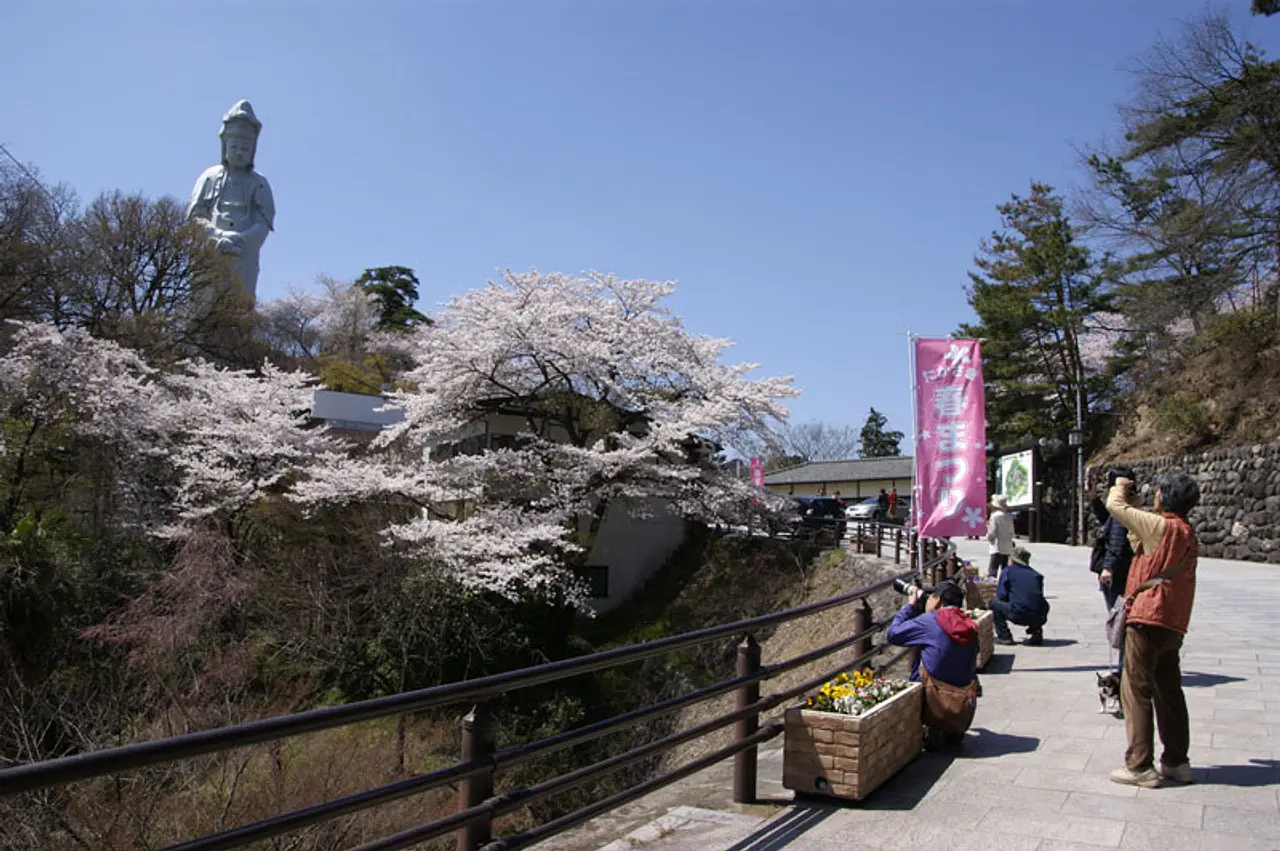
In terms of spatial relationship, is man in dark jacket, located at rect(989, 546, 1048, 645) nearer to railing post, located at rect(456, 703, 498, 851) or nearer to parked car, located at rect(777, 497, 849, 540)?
railing post, located at rect(456, 703, 498, 851)

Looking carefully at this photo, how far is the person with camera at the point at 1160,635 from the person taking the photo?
472 cm

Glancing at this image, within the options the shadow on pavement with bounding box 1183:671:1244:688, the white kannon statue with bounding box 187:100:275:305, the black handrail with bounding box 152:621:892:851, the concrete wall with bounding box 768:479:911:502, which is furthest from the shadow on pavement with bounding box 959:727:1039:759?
the concrete wall with bounding box 768:479:911:502

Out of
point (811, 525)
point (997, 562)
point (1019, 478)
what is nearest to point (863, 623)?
point (997, 562)

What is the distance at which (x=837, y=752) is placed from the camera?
4492 millimetres

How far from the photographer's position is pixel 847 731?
4453 millimetres

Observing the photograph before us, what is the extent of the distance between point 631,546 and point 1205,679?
58.8 ft

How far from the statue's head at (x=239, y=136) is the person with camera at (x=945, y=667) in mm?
49359

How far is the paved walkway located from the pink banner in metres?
1.84

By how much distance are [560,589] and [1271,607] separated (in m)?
12.9

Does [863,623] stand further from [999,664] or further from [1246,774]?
[999,664]

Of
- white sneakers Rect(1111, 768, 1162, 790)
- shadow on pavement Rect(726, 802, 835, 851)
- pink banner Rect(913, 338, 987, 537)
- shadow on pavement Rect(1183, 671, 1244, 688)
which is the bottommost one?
shadow on pavement Rect(1183, 671, 1244, 688)

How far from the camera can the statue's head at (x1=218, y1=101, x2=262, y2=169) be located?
154 feet

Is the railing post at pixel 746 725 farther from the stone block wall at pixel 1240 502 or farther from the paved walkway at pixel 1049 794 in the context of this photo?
the stone block wall at pixel 1240 502

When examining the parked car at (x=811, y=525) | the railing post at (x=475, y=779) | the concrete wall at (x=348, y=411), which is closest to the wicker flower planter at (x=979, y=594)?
the railing post at (x=475, y=779)
